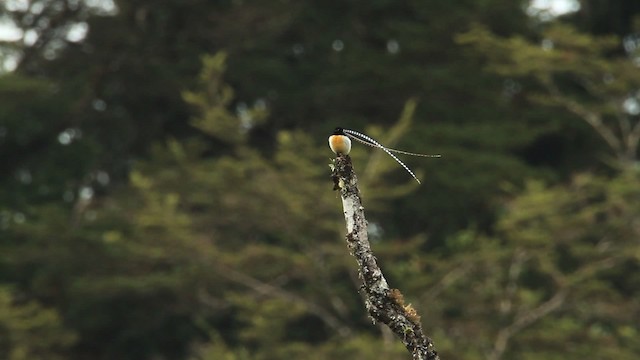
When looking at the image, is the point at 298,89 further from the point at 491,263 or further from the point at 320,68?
the point at 491,263

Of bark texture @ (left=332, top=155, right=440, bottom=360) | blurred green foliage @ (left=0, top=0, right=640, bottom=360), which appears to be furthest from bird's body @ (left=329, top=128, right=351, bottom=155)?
blurred green foliage @ (left=0, top=0, right=640, bottom=360)

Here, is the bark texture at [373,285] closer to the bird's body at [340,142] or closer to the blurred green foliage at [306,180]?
the bird's body at [340,142]

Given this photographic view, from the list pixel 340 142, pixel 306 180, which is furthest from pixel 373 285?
pixel 306 180

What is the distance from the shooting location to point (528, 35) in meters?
24.5

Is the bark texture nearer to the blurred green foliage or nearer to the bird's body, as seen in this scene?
the bird's body

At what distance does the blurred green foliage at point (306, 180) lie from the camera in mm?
19047

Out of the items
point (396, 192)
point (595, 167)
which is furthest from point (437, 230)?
point (396, 192)

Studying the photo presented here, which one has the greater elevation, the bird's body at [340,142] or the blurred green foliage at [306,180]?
the blurred green foliage at [306,180]

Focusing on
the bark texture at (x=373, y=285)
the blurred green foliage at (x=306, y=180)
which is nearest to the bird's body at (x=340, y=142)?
the bark texture at (x=373, y=285)

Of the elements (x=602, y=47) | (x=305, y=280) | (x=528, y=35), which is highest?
(x=528, y=35)

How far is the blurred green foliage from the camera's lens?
1905cm

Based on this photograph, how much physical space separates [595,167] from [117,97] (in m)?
7.05

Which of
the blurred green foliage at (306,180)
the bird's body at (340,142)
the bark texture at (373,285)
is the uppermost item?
the blurred green foliage at (306,180)

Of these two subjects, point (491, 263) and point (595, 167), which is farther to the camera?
point (595, 167)
